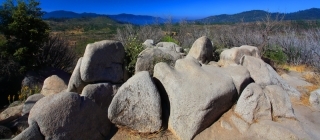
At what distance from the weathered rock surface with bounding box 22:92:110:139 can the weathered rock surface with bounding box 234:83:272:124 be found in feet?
7.41

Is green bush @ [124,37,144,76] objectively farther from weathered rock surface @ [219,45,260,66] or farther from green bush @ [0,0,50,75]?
green bush @ [0,0,50,75]

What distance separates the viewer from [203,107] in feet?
12.3

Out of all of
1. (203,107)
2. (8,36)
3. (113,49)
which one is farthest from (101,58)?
(8,36)

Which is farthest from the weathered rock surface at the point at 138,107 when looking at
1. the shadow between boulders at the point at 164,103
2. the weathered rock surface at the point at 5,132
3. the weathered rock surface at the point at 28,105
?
the weathered rock surface at the point at 28,105

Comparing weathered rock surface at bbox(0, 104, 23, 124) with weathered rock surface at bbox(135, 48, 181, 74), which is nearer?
weathered rock surface at bbox(135, 48, 181, 74)

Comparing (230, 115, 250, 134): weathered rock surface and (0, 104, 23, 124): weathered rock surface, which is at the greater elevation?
(230, 115, 250, 134): weathered rock surface

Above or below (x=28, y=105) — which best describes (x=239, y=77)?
above

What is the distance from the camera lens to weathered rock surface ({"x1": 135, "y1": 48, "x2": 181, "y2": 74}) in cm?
508

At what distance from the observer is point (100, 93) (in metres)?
4.60

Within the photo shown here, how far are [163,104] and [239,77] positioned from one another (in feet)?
4.57

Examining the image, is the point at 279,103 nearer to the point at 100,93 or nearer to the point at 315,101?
the point at 315,101

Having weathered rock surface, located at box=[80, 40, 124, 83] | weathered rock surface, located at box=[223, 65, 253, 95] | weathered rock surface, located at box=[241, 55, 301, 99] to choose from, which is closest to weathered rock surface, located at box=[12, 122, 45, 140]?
weathered rock surface, located at box=[80, 40, 124, 83]

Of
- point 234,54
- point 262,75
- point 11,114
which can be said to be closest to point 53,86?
point 11,114

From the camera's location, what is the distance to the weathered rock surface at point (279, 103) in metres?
4.11
